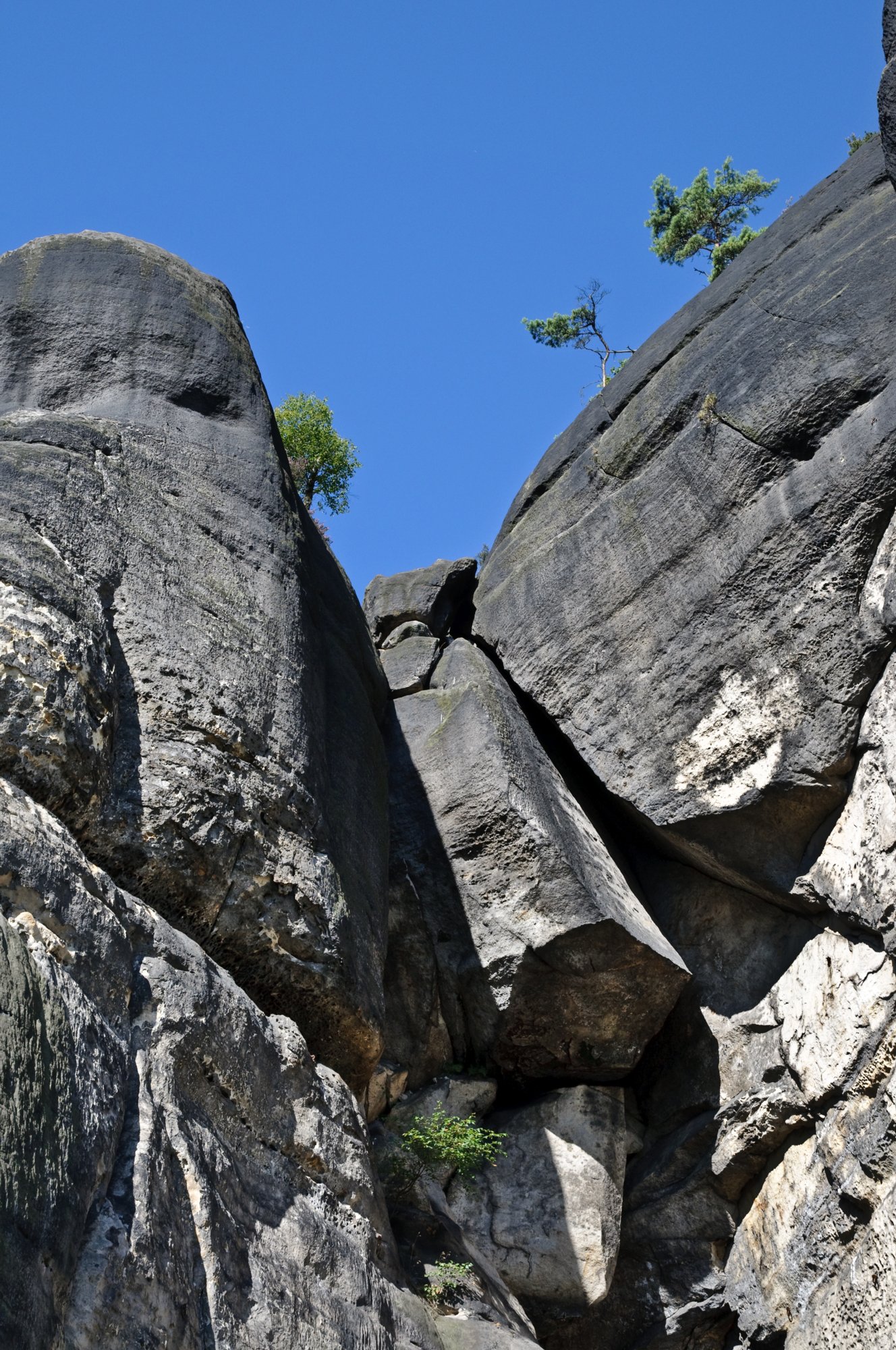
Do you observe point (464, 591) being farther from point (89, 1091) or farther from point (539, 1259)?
point (89, 1091)

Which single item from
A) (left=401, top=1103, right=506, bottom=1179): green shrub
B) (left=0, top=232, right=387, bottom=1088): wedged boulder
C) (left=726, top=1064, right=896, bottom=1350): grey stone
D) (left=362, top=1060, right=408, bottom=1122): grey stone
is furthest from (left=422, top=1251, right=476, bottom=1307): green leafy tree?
(left=726, top=1064, right=896, bottom=1350): grey stone

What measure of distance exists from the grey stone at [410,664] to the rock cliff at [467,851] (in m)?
0.05

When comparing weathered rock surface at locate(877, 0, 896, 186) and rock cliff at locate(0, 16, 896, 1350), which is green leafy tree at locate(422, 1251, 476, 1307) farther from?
weathered rock surface at locate(877, 0, 896, 186)

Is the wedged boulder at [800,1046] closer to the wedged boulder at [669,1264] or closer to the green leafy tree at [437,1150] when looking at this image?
the wedged boulder at [669,1264]

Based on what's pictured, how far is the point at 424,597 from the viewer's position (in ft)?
47.1

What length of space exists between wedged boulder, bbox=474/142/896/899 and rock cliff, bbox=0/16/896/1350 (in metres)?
0.04

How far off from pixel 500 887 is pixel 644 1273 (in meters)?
3.30

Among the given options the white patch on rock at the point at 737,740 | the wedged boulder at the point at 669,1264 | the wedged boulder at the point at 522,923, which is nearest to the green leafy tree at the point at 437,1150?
the wedged boulder at the point at 522,923

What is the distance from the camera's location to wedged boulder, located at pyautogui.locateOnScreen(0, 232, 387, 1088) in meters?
6.92

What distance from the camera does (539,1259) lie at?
962cm

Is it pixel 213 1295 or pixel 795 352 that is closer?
pixel 213 1295

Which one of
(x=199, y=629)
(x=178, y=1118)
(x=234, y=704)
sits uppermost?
(x=199, y=629)

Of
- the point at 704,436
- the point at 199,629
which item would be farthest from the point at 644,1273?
the point at 704,436

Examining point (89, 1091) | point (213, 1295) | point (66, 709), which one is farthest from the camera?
point (66, 709)
